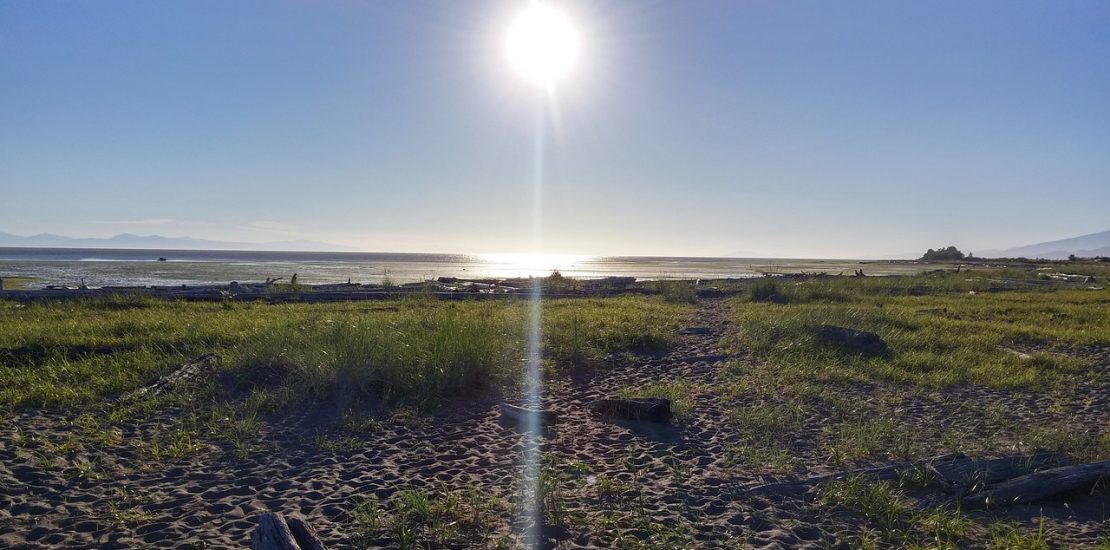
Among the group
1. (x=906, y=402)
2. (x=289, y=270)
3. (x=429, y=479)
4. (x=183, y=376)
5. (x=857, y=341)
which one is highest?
(x=289, y=270)

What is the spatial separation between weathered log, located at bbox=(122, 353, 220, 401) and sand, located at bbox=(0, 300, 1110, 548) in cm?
87

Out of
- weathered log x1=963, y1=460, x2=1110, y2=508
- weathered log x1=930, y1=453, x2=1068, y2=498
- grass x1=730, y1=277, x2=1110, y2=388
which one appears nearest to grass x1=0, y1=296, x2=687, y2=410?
grass x1=730, y1=277, x2=1110, y2=388

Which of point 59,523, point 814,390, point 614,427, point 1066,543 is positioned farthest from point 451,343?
point 1066,543

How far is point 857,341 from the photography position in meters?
10.4

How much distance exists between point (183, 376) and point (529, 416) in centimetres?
493

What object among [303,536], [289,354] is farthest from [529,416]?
[289,354]

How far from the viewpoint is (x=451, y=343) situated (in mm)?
8047

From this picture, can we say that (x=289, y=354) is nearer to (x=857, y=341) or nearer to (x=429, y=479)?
(x=429, y=479)

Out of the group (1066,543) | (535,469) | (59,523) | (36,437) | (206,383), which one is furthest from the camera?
(206,383)

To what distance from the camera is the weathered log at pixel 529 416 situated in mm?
6371

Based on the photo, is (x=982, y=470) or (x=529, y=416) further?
(x=529, y=416)

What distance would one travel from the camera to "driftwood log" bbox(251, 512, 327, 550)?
3145mm

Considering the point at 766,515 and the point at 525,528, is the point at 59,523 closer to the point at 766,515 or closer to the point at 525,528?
the point at 525,528

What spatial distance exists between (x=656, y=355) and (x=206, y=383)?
7.42m
